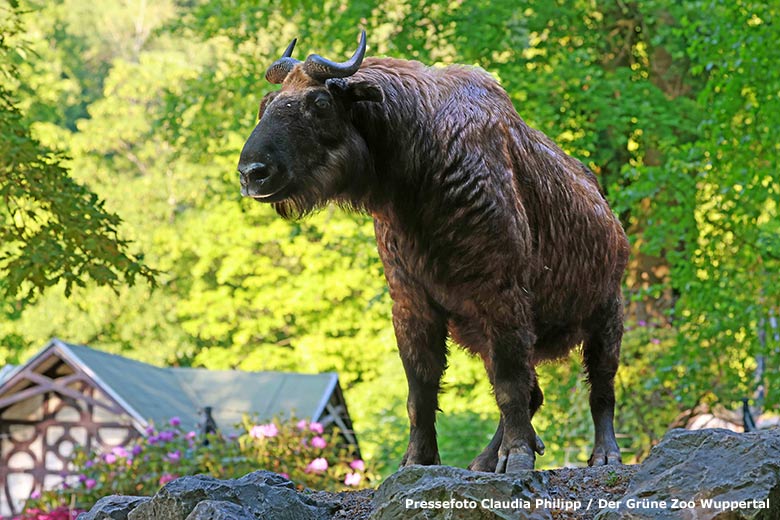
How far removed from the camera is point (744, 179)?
413 inches

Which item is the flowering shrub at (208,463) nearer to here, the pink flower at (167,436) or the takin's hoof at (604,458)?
the pink flower at (167,436)

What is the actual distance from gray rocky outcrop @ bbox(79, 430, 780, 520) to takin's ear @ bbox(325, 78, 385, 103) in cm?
133

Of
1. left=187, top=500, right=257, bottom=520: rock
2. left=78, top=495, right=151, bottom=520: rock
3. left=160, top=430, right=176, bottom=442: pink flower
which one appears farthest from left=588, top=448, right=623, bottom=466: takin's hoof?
left=160, top=430, right=176, bottom=442: pink flower

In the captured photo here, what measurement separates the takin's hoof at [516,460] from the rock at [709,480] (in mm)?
410

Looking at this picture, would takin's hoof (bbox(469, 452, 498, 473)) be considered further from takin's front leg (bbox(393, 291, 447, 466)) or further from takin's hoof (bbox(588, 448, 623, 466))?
takin's hoof (bbox(588, 448, 623, 466))

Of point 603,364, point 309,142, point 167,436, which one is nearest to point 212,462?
point 167,436

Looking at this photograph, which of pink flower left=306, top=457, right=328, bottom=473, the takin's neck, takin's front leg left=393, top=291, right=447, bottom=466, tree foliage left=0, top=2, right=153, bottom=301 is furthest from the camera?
pink flower left=306, top=457, right=328, bottom=473

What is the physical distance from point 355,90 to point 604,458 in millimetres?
1994

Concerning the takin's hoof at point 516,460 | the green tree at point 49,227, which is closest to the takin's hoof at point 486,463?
the takin's hoof at point 516,460

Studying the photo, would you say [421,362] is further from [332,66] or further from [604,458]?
[332,66]

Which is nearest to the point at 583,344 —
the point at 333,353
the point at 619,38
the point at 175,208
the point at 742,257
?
the point at 742,257

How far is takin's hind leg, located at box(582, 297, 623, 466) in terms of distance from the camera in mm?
5008

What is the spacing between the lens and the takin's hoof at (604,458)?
4.87 meters

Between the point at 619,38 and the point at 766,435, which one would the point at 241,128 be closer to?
the point at 619,38
